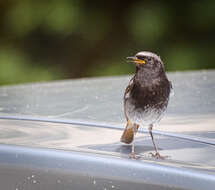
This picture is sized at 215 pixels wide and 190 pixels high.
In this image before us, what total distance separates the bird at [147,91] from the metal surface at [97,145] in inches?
3.1

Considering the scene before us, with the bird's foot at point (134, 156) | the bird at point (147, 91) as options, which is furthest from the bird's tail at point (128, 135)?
the bird's foot at point (134, 156)

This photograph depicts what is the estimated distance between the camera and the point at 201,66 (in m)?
6.30

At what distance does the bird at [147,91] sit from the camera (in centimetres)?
160

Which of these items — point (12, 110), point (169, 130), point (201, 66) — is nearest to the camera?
point (169, 130)

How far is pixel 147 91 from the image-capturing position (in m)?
1.61

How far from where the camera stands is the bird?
5.25 ft

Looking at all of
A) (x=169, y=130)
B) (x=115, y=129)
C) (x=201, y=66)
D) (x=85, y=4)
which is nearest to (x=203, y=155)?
(x=169, y=130)

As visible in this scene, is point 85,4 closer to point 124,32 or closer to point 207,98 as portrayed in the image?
point 124,32

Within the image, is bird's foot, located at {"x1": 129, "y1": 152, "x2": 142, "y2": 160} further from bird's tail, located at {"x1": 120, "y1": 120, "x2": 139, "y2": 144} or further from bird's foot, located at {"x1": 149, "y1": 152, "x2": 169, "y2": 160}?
bird's tail, located at {"x1": 120, "y1": 120, "x2": 139, "y2": 144}

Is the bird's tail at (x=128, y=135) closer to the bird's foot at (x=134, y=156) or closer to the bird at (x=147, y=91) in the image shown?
the bird at (x=147, y=91)

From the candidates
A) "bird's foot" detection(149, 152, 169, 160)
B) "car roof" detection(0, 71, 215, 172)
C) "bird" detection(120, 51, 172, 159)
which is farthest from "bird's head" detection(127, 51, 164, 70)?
"bird's foot" detection(149, 152, 169, 160)

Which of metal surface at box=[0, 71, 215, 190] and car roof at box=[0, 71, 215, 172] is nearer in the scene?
metal surface at box=[0, 71, 215, 190]

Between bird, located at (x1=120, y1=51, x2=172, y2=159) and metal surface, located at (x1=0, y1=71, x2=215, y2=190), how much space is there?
0.26ft

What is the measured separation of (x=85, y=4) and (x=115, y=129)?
16.9 ft
